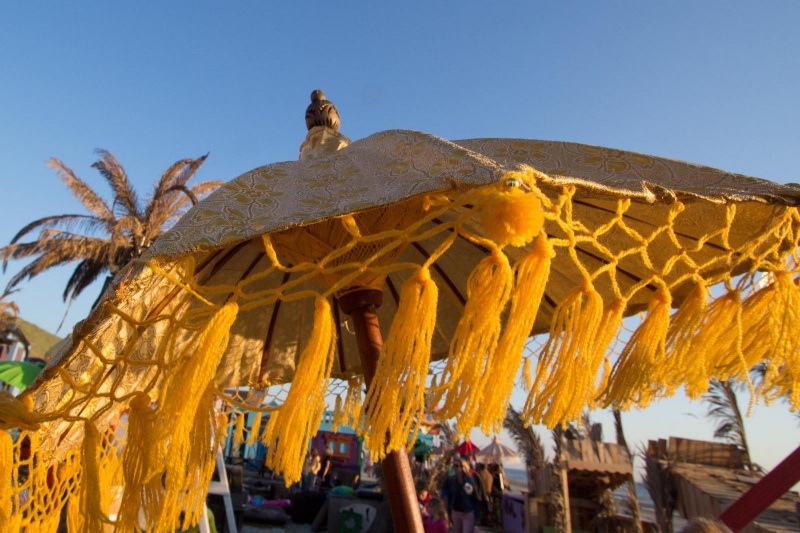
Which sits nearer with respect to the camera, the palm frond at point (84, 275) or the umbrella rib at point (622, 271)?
the umbrella rib at point (622, 271)

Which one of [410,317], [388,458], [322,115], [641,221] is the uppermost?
[322,115]

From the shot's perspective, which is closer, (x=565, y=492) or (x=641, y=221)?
(x=641, y=221)

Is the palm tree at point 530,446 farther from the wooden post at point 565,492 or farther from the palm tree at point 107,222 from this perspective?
the palm tree at point 107,222

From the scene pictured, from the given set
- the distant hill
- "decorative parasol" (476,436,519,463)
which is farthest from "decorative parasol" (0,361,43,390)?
the distant hill

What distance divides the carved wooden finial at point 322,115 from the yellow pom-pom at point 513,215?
3.91 ft

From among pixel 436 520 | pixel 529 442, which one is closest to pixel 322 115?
pixel 436 520

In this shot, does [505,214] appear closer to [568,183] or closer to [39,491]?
[568,183]

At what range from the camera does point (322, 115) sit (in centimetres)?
192

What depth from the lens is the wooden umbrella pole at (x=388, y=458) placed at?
53.4 inches

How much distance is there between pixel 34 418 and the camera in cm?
103

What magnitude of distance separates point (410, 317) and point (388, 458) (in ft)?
2.10

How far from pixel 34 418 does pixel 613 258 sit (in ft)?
4.16

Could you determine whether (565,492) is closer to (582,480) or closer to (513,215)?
(582,480)

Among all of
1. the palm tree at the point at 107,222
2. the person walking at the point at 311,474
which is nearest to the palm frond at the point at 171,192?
the palm tree at the point at 107,222
